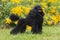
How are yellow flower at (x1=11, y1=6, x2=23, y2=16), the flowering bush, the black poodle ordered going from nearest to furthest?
the black poodle, yellow flower at (x1=11, y1=6, x2=23, y2=16), the flowering bush

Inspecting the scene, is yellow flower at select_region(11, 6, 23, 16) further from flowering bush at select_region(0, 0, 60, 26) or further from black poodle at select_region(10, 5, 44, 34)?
black poodle at select_region(10, 5, 44, 34)

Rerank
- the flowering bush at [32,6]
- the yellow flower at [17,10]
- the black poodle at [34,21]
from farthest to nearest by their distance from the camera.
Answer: the flowering bush at [32,6] < the yellow flower at [17,10] < the black poodle at [34,21]

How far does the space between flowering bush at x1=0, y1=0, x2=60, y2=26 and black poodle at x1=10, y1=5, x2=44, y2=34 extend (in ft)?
7.12

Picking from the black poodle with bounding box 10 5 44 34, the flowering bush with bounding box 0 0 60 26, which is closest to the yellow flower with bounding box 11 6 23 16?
the flowering bush with bounding box 0 0 60 26

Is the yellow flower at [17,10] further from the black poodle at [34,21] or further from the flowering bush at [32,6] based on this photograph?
the black poodle at [34,21]

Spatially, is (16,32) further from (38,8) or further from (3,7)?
(3,7)

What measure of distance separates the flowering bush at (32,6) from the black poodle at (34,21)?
2.17 metres

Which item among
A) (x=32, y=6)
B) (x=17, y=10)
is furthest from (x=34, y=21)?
(x=32, y=6)

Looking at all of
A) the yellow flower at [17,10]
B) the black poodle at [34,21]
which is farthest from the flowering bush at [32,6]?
the black poodle at [34,21]

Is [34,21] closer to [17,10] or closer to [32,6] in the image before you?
[17,10]

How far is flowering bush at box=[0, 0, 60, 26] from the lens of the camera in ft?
41.0

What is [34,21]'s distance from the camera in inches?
379

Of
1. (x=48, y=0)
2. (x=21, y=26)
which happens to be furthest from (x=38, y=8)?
(x=48, y=0)

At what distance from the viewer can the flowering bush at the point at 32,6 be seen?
12.5 m
